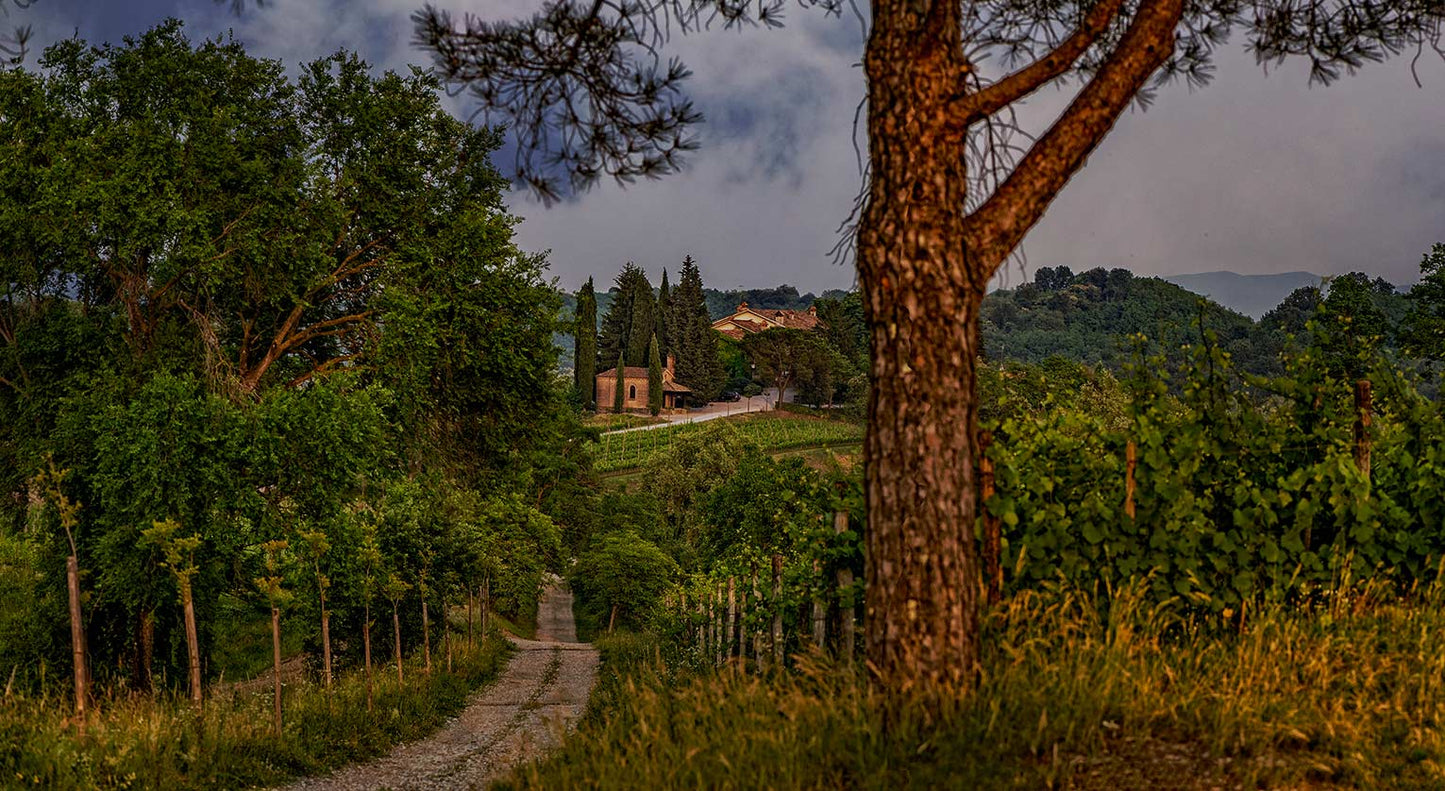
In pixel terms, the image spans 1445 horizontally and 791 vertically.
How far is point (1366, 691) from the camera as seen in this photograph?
4.74 meters

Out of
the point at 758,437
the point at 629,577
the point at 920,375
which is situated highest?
the point at 920,375

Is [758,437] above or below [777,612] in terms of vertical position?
below

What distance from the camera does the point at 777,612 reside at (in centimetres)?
788

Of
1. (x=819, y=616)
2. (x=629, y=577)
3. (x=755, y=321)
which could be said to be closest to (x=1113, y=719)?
(x=819, y=616)

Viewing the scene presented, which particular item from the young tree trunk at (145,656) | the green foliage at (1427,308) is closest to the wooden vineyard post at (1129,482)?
the young tree trunk at (145,656)

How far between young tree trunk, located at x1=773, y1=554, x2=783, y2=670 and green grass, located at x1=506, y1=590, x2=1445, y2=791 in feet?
6.93

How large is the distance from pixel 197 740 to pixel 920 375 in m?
8.46

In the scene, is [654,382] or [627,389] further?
[627,389]

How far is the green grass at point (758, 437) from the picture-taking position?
249 ft

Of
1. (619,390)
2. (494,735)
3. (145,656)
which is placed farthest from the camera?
(619,390)

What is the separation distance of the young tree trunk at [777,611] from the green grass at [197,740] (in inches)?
218

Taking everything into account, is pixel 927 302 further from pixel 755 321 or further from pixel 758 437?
pixel 755 321

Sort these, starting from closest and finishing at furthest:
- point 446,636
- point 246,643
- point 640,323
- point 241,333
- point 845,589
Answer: point 845,589
point 241,333
point 446,636
point 246,643
point 640,323

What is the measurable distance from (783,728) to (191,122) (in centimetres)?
1602
